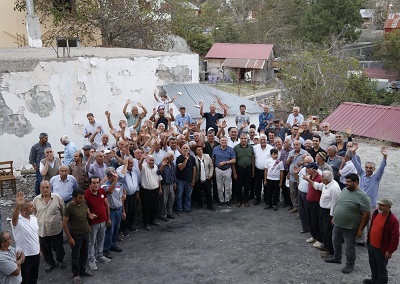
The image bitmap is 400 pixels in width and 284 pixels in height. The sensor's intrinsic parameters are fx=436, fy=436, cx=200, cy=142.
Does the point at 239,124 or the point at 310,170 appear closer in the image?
the point at 310,170

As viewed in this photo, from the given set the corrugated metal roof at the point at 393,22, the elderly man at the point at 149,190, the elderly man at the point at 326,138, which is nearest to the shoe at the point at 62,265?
the elderly man at the point at 149,190

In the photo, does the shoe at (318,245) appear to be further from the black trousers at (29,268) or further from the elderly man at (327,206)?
the black trousers at (29,268)

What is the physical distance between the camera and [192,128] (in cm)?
959

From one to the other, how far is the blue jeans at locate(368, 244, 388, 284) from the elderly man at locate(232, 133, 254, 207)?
11.3ft

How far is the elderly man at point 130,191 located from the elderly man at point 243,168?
2183 mm

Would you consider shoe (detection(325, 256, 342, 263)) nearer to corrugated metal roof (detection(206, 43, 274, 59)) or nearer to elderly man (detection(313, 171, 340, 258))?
elderly man (detection(313, 171, 340, 258))

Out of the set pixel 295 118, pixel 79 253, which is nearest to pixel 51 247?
pixel 79 253

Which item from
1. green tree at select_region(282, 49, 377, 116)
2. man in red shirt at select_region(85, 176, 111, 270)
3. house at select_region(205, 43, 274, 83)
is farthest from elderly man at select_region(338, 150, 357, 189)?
house at select_region(205, 43, 274, 83)

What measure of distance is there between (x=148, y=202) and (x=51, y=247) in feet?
6.50

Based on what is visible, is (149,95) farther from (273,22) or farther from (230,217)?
(273,22)

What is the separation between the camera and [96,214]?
6.05 metres

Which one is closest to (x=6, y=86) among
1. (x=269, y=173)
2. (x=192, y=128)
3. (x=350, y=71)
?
(x=192, y=128)

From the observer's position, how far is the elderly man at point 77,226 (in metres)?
5.73

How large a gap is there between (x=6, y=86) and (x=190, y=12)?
91.8 feet
